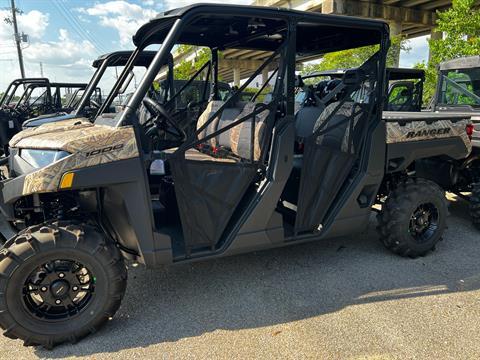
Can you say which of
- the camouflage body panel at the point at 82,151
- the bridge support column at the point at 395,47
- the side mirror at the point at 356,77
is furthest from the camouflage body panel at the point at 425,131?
the bridge support column at the point at 395,47

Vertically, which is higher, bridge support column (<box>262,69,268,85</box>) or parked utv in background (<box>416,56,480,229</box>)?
bridge support column (<box>262,69,268,85</box>)

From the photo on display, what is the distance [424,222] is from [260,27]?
248 cm

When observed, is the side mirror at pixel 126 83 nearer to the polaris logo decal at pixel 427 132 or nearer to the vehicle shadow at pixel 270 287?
the vehicle shadow at pixel 270 287

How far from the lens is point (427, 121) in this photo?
384cm

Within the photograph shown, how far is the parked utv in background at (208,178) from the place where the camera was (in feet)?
8.45

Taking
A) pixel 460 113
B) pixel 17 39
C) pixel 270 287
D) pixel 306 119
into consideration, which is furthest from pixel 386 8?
pixel 17 39

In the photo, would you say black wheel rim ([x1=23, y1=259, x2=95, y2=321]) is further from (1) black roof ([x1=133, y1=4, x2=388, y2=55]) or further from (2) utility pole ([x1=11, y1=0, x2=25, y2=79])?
(2) utility pole ([x1=11, y1=0, x2=25, y2=79])

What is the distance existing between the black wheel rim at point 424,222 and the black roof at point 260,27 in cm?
170

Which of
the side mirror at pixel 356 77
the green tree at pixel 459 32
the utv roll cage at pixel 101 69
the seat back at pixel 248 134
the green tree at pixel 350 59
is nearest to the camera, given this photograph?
the seat back at pixel 248 134

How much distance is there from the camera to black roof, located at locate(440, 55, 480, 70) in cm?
558

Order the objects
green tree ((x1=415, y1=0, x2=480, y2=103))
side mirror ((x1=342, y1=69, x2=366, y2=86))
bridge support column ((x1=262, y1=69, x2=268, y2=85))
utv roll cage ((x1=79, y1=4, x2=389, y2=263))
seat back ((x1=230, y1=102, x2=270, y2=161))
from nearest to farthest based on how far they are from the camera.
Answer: utv roll cage ((x1=79, y1=4, x2=389, y2=263)), seat back ((x1=230, y1=102, x2=270, y2=161)), bridge support column ((x1=262, y1=69, x2=268, y2=85)), side mirror ((x1=342, y1=69, x2=366, y2=86)), green tree ((x1=415, y1=0, x2=480, y2=103))

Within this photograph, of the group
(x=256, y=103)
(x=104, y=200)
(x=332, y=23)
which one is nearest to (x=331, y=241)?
(x=256, y=103)

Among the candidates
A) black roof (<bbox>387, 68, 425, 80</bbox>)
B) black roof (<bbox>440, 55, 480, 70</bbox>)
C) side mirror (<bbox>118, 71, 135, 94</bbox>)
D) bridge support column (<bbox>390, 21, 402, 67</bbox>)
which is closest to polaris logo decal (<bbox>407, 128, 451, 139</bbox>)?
black roof (<bbox>440, 55, 480, 70</bbox>)

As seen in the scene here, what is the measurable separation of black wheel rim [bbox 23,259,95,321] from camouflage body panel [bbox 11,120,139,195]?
1.77 feet
